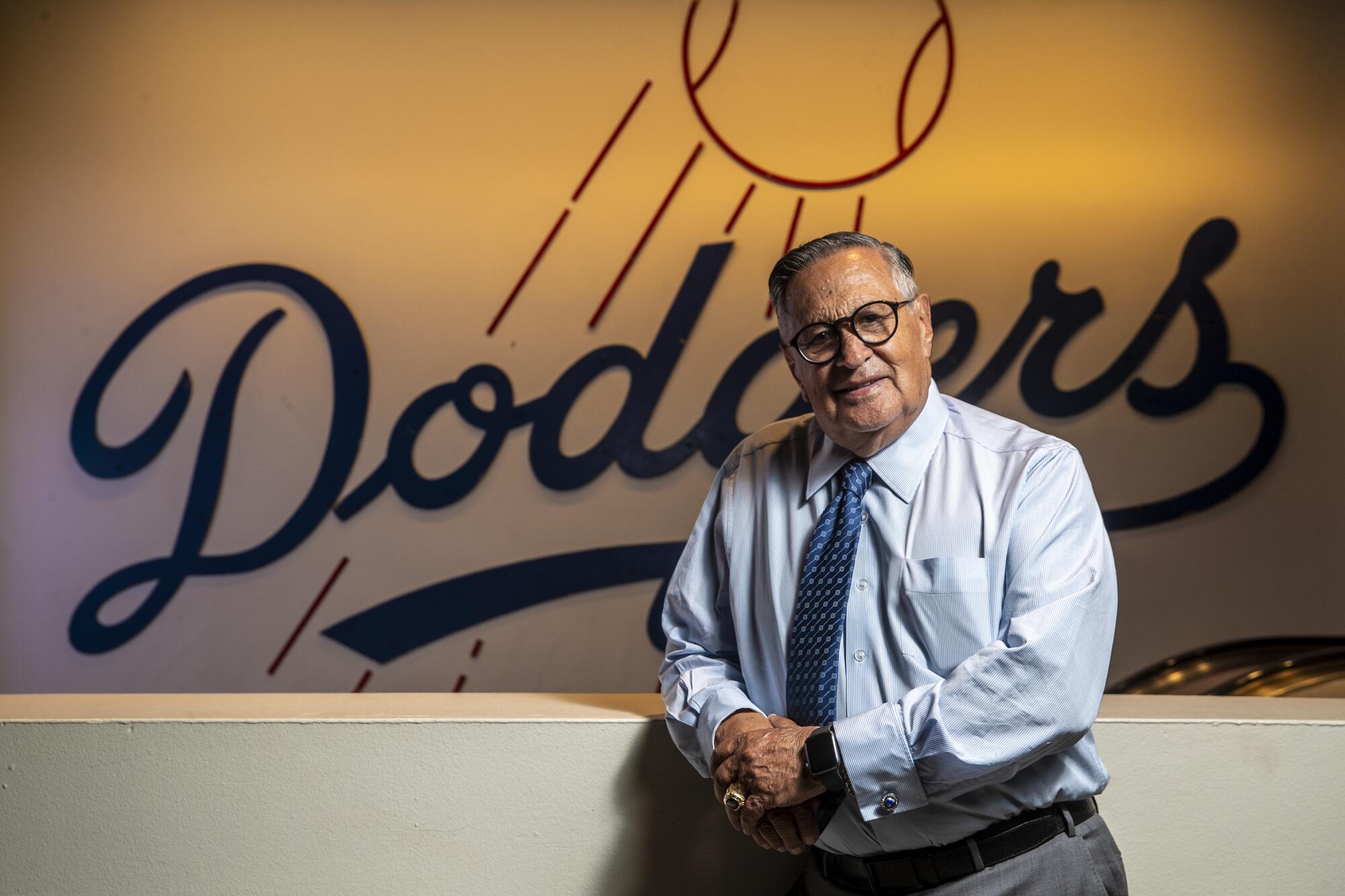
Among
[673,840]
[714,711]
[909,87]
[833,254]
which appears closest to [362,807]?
[673,840]

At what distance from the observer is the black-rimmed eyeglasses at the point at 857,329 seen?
1.50 m

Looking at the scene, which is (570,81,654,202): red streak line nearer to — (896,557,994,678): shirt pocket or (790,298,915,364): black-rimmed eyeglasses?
(790,298,915,364): black-rimmed eyeglasses

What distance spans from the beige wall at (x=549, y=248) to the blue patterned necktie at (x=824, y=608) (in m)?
2.23

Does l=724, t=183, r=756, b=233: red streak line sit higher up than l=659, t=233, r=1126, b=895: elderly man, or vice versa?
l=724, t=183, r=756, b=233: red streak line

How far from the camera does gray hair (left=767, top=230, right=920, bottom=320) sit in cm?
153

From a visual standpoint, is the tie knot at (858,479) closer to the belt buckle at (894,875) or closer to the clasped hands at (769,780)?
the clasped hands at (769,780)

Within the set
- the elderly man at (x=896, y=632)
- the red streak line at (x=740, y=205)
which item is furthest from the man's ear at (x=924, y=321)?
the red streak line at (x=740, y=205)

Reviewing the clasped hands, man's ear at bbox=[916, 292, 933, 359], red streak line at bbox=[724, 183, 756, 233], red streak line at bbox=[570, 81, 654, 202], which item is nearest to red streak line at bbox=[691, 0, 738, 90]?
red streak line at bbox=[570, 81, 654, 202]

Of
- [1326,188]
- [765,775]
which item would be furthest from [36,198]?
[1326,188]

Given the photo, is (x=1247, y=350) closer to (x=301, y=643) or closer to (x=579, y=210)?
(x=579, y=210)

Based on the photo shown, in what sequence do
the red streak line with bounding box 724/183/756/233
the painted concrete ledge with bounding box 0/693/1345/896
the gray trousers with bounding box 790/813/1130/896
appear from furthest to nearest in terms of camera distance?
the red streak line with bounding box 724/183/756/233 → the painted concrete ledge with bounding box 0/693/1345/896 → the gray trousers with bounding box 790/813/1130/896

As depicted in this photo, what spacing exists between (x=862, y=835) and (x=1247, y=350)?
290cm

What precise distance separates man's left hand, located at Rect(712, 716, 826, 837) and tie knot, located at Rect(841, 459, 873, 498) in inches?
13.0

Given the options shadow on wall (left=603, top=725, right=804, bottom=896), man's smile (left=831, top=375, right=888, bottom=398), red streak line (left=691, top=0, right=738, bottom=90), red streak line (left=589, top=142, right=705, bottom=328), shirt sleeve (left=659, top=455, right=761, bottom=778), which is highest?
red streak line (left=691, top=0, right=738, bottom=90)
